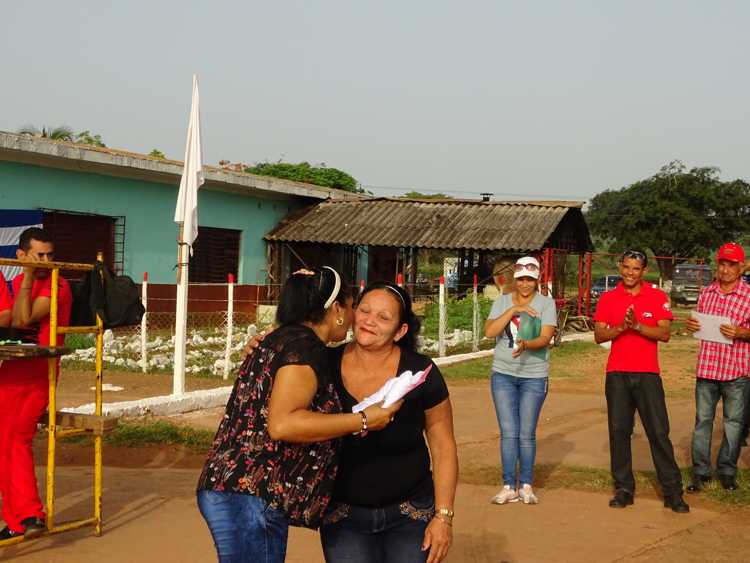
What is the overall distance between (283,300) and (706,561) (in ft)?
11.3

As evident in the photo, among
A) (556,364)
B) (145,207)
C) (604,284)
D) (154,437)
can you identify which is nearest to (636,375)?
(154,437)

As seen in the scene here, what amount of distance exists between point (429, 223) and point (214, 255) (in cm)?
546

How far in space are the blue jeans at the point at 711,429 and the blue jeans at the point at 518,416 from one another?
136 centimetres

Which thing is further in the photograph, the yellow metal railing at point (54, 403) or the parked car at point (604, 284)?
the parked car at point (604, 284)

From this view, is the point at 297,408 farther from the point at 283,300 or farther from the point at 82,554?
the point at 82,554

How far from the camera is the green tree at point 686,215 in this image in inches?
1991

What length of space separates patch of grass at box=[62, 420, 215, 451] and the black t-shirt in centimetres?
534

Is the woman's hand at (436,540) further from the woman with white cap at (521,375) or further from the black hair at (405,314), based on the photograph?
the woman with white cap at (521,375)

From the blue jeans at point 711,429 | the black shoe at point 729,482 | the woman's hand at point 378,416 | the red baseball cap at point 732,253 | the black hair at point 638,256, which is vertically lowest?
the black shoe at point 729,482

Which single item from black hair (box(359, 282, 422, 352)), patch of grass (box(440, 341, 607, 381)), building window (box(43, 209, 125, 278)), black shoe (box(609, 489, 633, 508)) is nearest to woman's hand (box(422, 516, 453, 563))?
black hair (box(359, 282, 422, 352))

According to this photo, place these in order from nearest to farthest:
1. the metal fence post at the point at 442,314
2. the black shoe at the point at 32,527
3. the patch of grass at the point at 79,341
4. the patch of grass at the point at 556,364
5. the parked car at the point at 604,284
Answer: the black shoe at the point at 32,527
the patch of grass at the point at 556,364
the metal fence post at the point at 442,314
the patch of grass at the point at 79,341
the parked car at the point at 604,284

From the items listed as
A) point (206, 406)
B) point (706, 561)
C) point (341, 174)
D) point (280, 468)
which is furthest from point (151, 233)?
point (341, 174)

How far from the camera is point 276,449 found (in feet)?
10.2

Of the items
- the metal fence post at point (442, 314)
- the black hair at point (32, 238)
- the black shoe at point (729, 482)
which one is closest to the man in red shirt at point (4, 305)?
the black hair at point (32, 238)
